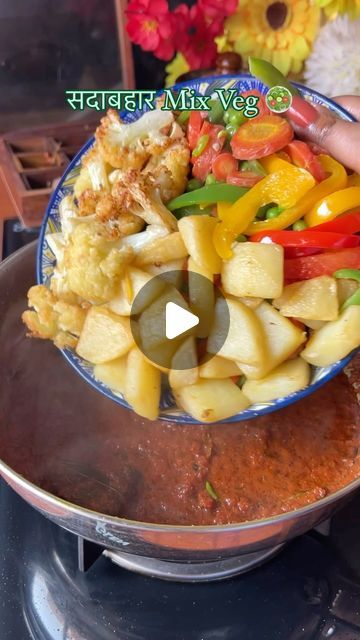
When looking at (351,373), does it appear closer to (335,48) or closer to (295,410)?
(295,410)

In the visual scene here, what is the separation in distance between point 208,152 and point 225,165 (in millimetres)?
47

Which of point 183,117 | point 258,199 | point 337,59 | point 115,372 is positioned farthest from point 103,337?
point 337,59

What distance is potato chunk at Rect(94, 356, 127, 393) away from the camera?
2.49 feet

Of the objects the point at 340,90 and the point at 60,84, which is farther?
the point at 60,84

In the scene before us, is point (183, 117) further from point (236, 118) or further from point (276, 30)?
point (276, 30)

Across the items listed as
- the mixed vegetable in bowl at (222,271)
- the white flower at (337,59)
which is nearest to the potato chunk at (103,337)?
the mixed vegetable in bowl at (222,271)

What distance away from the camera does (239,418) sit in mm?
783

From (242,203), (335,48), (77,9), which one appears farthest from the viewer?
(77,9)

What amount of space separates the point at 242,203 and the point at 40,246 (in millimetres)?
373

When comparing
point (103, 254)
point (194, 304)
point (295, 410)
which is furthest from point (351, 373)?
point (103, 254)

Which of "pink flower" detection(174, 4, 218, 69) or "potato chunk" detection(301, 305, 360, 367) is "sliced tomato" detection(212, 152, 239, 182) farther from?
"pink flower" detection(174, 4, 218, 69)

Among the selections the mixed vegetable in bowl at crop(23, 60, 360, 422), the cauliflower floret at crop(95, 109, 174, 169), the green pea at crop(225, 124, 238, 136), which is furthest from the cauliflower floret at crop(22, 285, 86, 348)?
the green pea at crop(225, 124, 238, 136)

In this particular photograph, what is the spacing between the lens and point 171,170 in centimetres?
79

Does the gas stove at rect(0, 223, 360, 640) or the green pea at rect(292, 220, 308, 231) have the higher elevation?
the green pea at rect(292, 220, 308, 231)
